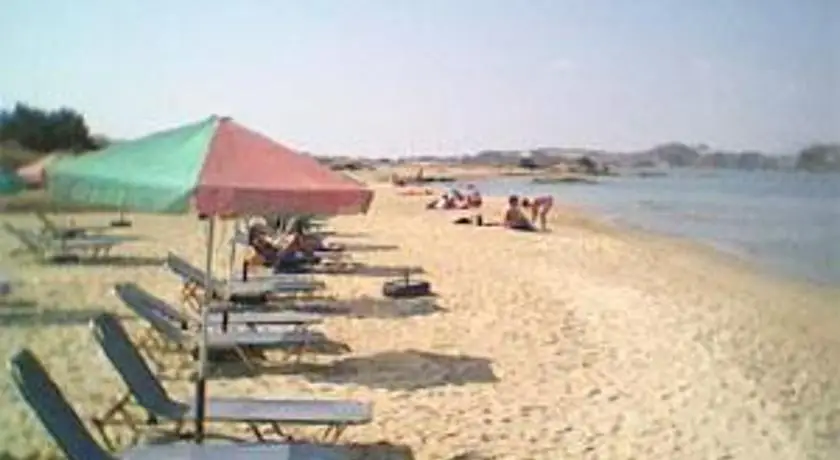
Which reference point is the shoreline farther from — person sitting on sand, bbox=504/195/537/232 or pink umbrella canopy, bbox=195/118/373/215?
pink umbrella canopy, bbox=195/118/373/215

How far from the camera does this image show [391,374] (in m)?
4.73

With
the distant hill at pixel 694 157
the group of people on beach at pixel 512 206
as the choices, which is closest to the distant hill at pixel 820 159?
the distant hill at pixel 694 157

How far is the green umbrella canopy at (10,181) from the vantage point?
4.12 metres

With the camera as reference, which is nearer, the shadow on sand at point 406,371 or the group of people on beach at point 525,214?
the shadow on sand at point 406,371

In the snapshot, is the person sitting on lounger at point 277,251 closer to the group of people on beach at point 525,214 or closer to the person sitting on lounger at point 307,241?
the person sitting on lounger at point 307,241

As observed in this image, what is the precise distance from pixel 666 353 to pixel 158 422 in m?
2.71

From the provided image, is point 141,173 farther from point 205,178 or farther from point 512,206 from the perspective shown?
point 512,206

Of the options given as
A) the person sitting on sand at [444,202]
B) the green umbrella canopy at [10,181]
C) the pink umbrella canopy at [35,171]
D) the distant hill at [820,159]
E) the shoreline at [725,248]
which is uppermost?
the distant hill at [820,159]

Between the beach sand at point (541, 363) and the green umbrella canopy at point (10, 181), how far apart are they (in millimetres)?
586

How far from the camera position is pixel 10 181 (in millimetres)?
4246

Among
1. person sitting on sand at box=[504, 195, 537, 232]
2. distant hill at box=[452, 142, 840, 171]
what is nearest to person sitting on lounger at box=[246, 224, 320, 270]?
distant hill at box=[452, 142, 840, 171]

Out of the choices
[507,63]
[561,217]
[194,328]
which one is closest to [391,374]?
[194,328]

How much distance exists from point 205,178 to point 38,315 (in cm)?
265

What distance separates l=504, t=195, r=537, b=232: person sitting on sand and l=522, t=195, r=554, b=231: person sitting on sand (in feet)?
1.08
